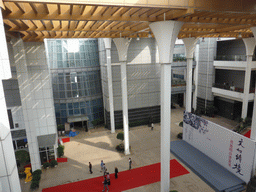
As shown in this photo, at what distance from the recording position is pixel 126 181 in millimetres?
13609

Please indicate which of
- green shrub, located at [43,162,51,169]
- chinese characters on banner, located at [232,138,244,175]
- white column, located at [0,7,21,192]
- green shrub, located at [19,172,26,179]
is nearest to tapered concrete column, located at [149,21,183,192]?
chinese characters on banner, located at [232,138,244,175]

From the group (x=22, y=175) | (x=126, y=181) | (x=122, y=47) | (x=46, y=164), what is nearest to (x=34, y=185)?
(x=22, y=175)

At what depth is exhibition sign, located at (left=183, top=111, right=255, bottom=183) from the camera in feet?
39.9

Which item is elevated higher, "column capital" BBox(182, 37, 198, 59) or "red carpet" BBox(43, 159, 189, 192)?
"column capital" BBox(182, 37, 198, 59)

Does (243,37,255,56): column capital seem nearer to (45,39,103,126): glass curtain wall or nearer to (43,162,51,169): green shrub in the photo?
(45,39,103,126): glass curtain wall

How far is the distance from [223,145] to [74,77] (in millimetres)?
18322

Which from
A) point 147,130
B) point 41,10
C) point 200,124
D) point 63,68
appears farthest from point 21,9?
point 147,130

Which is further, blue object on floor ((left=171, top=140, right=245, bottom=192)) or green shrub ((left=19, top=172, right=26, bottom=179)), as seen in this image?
green shrub ((left=19, top=172, right=26, bottom=179))

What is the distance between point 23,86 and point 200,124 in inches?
571

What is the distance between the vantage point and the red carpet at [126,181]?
42.9ft

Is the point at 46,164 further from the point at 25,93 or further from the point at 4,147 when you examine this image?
the point at 4,147

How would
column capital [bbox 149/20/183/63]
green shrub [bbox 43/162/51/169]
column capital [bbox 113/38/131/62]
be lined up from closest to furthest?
column capital [bbox 149/20/183/63] < green shrub [bbox 43/162/51/169] < column capital [bbox 113/38/131/62]

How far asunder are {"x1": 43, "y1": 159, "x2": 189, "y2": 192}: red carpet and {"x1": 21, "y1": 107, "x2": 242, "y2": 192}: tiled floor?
473 mm

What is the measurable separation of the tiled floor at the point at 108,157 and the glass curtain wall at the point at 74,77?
369cm
